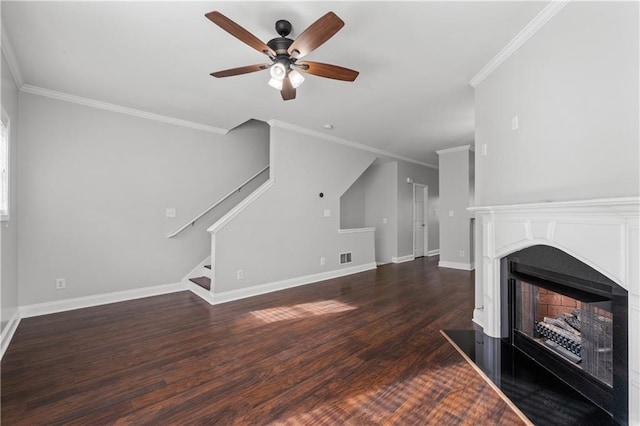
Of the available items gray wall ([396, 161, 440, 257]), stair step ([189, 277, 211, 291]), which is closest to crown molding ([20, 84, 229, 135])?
stair step ([189, 277, 211, 291])

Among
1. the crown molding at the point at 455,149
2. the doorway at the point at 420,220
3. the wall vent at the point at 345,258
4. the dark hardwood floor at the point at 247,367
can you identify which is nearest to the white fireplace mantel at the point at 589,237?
the dark hardwood floor at the point at 247,367

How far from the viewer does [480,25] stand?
2105mm

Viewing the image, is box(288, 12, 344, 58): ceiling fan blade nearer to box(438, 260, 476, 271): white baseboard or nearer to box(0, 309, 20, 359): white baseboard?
box(0, 309, 20, 359): white baseboard

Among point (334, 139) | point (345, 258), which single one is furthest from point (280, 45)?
point (345, 258)

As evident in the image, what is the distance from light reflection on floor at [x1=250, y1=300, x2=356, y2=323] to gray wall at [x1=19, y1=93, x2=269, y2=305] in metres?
1.85

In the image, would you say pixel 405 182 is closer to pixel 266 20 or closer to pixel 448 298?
pixel 448 298

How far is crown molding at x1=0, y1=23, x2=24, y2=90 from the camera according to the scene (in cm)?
222

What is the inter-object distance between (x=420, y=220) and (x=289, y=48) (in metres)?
6.37

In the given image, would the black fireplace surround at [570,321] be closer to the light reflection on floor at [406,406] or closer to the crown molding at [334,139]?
the light reflection on floor at [406,406]

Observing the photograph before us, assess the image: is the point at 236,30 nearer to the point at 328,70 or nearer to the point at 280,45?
the point at 280,45

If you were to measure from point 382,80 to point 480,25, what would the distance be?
1.02m

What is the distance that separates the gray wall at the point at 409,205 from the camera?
6770mm

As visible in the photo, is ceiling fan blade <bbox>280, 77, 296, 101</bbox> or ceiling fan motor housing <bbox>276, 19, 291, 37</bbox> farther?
ceiling fan blade <bbox>280, 77, 296, 101</bbox>

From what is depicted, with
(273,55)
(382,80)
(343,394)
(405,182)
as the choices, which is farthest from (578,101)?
(405,182)
